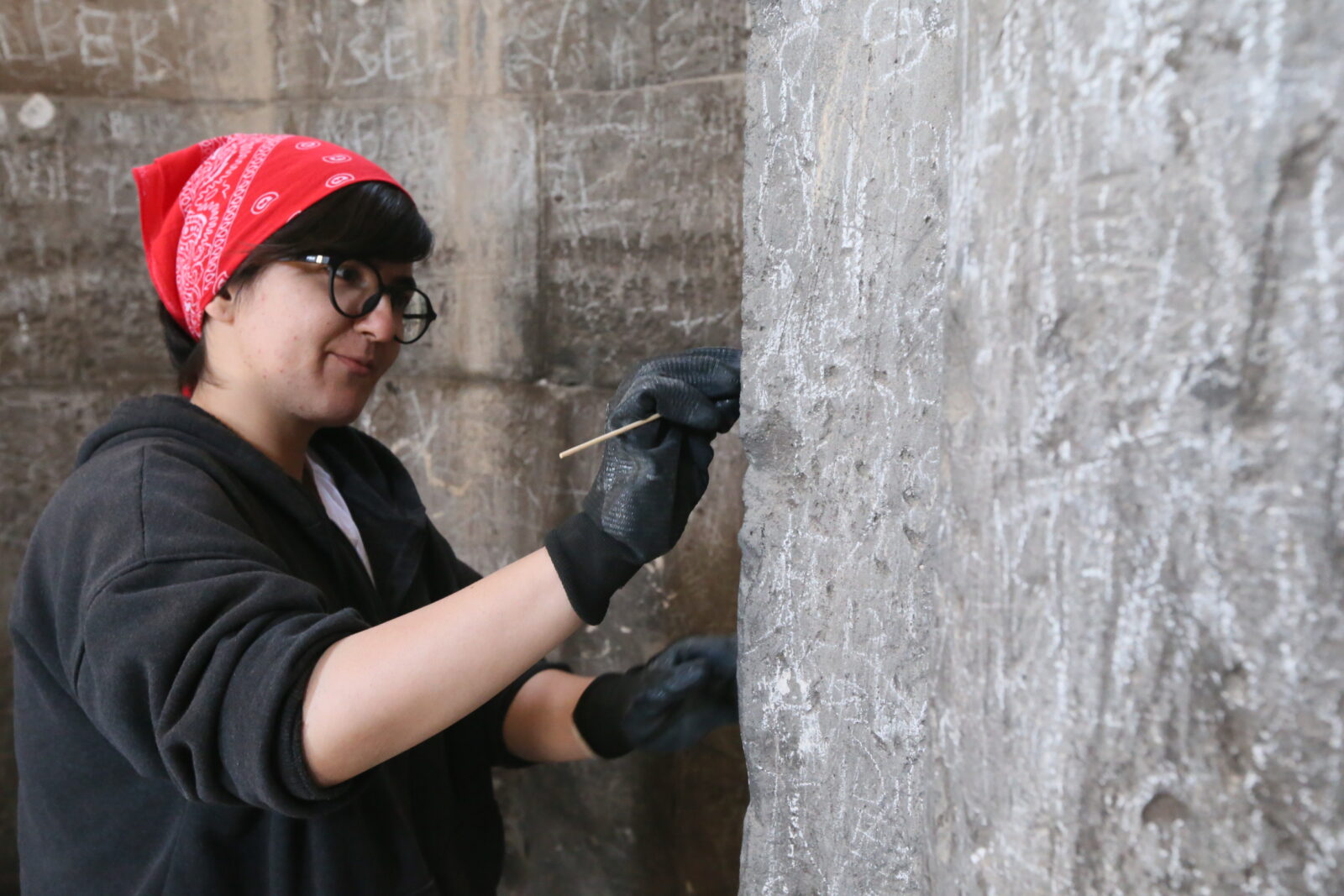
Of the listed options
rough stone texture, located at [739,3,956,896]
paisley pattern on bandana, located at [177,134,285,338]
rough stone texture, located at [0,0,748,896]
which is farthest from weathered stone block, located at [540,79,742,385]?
rough stone texture, located at [739,3,956,896]

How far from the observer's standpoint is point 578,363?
223 centimetres

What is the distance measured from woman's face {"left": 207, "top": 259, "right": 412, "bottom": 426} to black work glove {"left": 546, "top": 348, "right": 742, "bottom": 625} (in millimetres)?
401

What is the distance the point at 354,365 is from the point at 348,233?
0.54 ft

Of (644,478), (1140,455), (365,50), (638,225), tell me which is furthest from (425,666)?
(365,50)

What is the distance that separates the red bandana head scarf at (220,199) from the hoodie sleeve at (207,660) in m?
0.37

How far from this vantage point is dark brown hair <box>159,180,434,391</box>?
126cm

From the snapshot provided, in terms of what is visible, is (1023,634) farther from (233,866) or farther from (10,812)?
(10,812)

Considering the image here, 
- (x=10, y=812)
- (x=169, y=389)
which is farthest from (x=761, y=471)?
(x=10, y=812)

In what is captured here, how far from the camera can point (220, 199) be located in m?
1.31

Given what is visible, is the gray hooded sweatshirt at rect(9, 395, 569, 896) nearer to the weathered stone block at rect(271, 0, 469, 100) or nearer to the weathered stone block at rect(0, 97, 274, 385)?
the weathered stone block at rect(271, 0, 469, 100)

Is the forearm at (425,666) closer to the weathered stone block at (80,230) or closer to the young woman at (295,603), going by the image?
the young woman at (295,603)

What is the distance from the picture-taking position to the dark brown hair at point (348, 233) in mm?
1262

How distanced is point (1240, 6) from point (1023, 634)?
35 centimetres

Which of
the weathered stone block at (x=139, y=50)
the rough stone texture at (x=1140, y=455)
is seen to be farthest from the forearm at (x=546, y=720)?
the weathered stone block at (x=139, y=50)
